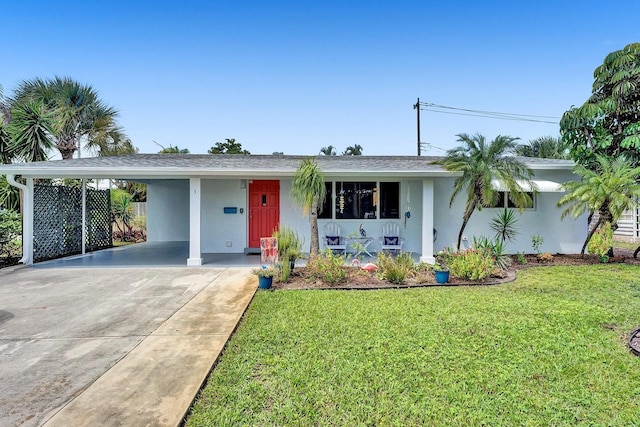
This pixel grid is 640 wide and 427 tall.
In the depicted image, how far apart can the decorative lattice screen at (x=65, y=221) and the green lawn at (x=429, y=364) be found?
8.75m

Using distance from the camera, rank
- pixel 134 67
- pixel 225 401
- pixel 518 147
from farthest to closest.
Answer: pixel 134 67, pixel 518 147, pixel 225 401

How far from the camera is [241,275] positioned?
27.7ft

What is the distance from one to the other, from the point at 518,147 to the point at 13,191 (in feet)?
55.0

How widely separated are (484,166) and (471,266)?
3423 mm

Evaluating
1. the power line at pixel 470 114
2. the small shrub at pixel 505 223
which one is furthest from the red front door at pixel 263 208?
the power line at pixel 470 114

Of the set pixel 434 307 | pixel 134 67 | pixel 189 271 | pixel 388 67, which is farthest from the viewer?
pixel 388 67

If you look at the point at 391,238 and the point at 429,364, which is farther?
the point at 391,238

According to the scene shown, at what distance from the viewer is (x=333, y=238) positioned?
10945mm

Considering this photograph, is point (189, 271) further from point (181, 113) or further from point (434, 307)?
point (181, 113)

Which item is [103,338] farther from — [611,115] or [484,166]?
[611,115]

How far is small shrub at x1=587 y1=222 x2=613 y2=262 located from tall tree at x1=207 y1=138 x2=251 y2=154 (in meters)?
34.1

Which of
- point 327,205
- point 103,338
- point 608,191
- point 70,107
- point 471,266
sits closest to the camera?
point 103,338

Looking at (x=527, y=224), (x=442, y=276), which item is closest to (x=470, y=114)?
(x=527, y=224)

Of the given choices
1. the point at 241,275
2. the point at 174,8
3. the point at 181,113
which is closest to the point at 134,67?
the point at 174,8
